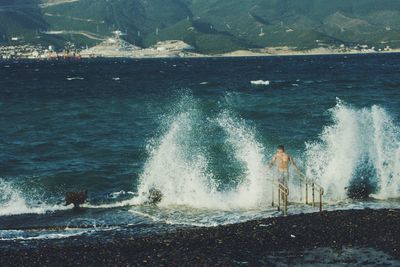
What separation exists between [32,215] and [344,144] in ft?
58.5

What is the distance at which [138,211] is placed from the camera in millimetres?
24281

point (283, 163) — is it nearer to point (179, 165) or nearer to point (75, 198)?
point (179, 165)

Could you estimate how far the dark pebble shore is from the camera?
1622 cm

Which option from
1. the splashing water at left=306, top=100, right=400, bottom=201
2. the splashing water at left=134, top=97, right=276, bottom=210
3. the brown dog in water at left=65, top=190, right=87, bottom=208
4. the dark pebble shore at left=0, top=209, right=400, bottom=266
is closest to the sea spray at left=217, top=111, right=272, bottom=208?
the splashing water at left=134, top=97, right=276, bottom=210

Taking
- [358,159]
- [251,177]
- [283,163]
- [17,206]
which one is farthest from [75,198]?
[358,159]

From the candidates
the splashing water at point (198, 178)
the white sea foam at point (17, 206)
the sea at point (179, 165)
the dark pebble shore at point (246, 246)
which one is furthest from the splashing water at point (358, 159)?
the white sea foam at point (17, 206)

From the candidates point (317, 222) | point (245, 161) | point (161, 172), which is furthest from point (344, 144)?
point (317, 222)

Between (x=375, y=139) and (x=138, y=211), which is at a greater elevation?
(x=375, y=139)

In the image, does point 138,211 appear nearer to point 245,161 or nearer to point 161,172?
point 161,172

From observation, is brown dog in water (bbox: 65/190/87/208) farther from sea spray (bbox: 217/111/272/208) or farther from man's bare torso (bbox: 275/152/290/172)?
man's bare torso (bbox: 275/152/290/172)

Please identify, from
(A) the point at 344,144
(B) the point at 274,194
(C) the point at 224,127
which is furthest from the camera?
(C) the point at 224,127

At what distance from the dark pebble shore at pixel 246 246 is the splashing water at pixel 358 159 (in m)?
6.67

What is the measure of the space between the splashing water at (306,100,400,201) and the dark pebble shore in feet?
21.9

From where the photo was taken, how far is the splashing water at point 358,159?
2727 cm
